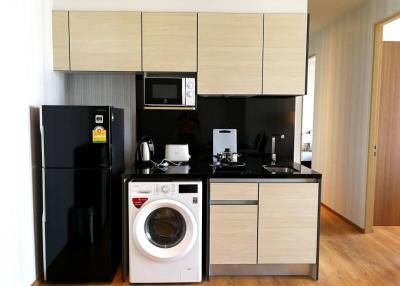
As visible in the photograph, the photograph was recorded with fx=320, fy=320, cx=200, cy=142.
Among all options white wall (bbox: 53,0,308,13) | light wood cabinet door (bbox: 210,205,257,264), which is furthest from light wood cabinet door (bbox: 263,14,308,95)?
light wood cabinet door (bbox: 210,205,257,264)

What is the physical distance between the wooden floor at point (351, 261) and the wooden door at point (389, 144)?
0.23 metres

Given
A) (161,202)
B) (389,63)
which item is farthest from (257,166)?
(389,63)

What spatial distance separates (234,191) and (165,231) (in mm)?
644

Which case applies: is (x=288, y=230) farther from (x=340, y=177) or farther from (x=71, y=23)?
(x=71, y=23)

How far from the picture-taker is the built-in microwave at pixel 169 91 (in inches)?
111

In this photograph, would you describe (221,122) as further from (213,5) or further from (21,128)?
(21,128)

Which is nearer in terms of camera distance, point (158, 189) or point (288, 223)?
point (158, 189)

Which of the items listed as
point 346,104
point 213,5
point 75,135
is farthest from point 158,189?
point 346,104

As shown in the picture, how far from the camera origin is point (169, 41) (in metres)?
2.85

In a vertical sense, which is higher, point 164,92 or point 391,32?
point 391,32

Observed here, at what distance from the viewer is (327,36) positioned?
15.9 feet

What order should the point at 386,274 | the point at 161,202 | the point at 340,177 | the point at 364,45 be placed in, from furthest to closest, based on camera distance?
the point at 340,177
the point at 364,45
the point at 386,274
the point at 161,202

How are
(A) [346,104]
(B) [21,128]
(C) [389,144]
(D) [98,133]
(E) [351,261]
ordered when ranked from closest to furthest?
1. (B) [21,128]
2. (D) [98,133]
3. (E) [351,261]
4. (C) [389,144]
5. (A) [346,104]

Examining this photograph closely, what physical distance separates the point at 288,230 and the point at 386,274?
1.01 metres
